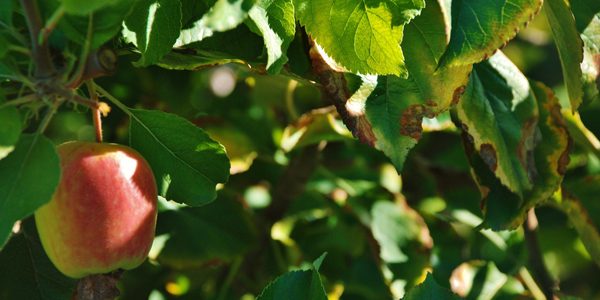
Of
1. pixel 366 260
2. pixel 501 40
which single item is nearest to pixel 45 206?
pixel 501 40

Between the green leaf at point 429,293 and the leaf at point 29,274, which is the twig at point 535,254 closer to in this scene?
the green leaf at point 429,293

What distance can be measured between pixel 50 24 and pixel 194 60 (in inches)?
8.1

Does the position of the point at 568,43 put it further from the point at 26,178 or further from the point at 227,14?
the point at 26,178

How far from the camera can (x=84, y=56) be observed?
795 millimetres

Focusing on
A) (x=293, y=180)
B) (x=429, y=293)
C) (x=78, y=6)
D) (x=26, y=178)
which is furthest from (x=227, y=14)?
(x=293, y=180)

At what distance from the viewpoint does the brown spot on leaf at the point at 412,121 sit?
93 cm

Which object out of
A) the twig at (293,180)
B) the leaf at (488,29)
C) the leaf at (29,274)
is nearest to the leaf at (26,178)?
the leaf at (29,274)

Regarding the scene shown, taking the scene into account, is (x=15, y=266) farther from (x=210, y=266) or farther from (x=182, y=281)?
(x=182, y=281)

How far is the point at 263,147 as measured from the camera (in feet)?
4.82

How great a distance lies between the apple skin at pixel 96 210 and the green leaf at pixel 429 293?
0.27m

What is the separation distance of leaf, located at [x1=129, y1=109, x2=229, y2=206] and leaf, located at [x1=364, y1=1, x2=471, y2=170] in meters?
0.15

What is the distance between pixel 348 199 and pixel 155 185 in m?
0.59

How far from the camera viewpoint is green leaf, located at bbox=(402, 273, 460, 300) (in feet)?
3.09

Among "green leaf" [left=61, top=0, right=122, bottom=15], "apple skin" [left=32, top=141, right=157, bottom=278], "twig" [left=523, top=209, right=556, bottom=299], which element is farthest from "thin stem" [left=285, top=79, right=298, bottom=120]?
"green leaf" [left=61, top=0, right=122, bottom=15]
